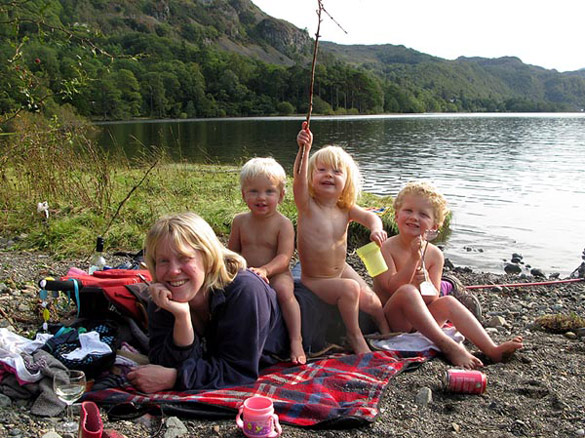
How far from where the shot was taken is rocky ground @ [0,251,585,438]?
3.12 m

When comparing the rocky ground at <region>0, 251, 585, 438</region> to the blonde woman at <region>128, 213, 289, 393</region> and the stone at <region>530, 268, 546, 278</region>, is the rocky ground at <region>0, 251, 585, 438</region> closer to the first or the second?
the blonde woman at <region>128, 213, 289, 393</region>

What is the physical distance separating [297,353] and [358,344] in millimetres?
550

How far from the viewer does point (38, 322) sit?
15.2ft

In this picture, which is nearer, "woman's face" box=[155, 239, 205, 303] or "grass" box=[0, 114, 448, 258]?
"woman's face" box=[155, 239, 205, 303]

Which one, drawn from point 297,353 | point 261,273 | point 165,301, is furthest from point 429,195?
point 165,301

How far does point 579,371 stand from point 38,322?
14.8 ft

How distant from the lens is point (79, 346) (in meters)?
3.68

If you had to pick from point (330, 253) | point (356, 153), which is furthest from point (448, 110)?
point (330, 253)

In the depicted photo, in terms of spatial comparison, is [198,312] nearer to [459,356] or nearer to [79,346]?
[79,346]

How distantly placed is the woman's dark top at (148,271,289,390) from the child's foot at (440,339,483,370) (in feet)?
5.07

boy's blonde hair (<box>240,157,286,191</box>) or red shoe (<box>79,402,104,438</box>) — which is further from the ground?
boy's blonde hair (<box>240,157,286,191</box>)

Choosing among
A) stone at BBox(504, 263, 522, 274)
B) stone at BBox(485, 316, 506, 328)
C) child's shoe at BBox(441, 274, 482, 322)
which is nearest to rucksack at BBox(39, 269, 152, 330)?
child's shoe at BBox(441, 274, 482, 322)

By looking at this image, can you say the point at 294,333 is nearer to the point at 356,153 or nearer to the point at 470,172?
the point at 470,172

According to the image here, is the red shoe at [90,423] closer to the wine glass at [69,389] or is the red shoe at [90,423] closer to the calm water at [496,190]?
the wine glass at [69,389]
